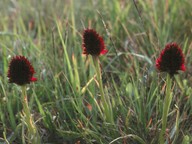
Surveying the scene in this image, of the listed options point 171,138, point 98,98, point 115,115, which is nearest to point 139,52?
point 98,98

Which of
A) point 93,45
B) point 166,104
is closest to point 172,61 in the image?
point 166,104

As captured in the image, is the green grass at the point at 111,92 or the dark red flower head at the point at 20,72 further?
the green grass at the point at 111,92

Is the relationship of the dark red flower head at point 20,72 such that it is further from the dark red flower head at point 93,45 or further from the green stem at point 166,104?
the green stem at point 166,104

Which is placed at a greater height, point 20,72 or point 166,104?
point 20,72

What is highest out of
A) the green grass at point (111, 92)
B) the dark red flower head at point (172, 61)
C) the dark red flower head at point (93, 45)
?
the dark red flower head at point (93, 45)

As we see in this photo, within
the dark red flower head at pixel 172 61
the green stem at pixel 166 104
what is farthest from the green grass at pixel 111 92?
the dark red flower head at pixel 172 61

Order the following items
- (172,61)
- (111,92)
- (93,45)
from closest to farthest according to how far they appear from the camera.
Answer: (172,61) → (93,45) → (111,92)

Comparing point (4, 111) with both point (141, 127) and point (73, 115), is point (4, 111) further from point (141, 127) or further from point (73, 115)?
point (141, 127)

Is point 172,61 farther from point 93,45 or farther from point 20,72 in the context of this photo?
point 20,72
